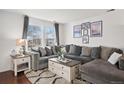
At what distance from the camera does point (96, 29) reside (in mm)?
3324

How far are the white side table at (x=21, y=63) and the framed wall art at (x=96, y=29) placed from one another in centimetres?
238

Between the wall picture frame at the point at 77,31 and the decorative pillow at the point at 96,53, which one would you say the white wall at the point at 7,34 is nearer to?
the wall picture frame at the point at 77,31

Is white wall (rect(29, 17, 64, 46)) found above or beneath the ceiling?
beneath

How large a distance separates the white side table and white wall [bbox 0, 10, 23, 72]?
390 mm

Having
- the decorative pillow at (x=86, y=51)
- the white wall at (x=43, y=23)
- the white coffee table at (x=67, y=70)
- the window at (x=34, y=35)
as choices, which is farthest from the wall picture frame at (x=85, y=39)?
the window at (x=34, y=35)

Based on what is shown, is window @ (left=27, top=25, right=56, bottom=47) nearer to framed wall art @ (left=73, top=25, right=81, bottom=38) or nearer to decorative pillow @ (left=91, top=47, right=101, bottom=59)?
framed wall art @ (left=73, top=25, right=81, bottom=38)

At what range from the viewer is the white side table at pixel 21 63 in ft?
8.93

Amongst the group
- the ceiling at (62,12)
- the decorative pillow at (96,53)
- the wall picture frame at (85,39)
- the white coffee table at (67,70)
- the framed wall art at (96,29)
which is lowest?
the white coffee table at (67,70)

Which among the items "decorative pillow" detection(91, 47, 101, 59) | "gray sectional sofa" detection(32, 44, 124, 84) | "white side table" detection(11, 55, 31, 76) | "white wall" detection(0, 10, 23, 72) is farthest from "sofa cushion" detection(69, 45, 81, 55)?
"white wall" detection(0, 10, 23, 72)

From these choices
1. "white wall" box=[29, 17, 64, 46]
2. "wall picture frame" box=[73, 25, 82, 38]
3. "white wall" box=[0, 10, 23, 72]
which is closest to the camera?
"white wall" box=[0, 10, 23, 72]

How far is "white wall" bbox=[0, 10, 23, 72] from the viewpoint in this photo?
116 inches

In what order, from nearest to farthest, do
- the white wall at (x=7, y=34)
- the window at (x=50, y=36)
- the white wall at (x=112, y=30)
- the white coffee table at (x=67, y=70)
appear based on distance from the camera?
the white coffee table at (x=67, y=70)
the white wall at (x=112, y=30)
the white wall at (x=7, y=34)
the window at (x=50, y=36)

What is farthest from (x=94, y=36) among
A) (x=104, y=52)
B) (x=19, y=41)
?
(x=19, y=41)
